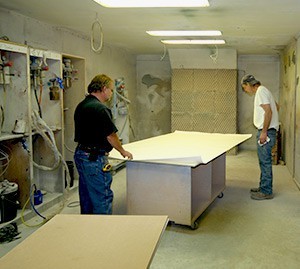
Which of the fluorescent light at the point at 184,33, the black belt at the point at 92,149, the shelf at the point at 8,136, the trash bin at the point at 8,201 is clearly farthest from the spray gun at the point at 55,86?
the fluorescent light at the point at 184,33

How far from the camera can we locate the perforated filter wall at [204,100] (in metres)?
8.27

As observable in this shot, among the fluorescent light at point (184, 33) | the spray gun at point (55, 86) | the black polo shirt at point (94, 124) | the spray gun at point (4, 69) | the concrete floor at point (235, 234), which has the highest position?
the fluorescent light at point (184, 33)

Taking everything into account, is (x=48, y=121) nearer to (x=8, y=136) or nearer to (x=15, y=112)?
(x=15, y=112)

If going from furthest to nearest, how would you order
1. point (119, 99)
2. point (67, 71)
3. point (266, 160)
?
point (119, 99) < point (67, 71) < point (266, 160)

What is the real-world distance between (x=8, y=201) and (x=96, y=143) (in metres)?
1.19

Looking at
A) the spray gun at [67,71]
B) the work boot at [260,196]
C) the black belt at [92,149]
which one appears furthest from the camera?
the spray gun at [67,71]

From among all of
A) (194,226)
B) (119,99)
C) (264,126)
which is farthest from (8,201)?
(119,99)

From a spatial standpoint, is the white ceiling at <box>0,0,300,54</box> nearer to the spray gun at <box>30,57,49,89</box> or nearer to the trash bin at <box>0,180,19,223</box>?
the spray gun at <box>30,57,49,89</box>

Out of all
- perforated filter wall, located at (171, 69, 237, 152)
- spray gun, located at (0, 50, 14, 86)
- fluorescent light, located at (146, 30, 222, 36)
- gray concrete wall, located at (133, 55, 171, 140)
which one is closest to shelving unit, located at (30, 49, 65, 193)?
spray gun, located at (0, 50, 14, 86)

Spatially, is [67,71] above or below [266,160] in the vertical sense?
above

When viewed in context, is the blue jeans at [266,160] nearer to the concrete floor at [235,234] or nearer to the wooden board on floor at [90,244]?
the concrete floor at [235,234]

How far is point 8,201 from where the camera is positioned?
3807 mm

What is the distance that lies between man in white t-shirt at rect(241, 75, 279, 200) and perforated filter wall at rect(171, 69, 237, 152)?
3.34m

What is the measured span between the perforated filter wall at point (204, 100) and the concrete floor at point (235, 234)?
3025 millimetres
